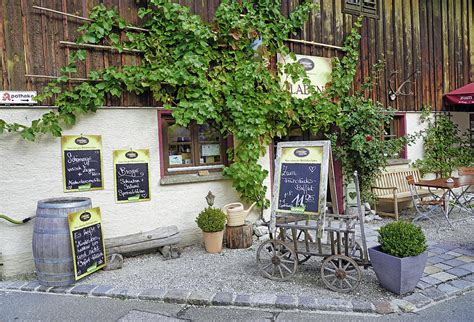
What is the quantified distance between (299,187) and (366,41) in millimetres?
5380

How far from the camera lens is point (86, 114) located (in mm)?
5215

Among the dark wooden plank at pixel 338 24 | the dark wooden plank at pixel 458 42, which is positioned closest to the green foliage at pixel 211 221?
the dark wooden plank at pixel 338 24

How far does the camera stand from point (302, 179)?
4305mm

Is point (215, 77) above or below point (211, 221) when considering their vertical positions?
above

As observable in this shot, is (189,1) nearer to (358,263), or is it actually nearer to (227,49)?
(227,49)

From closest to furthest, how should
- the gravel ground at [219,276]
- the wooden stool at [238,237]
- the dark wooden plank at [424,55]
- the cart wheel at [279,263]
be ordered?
the gravel ground at [219,276] < the cart wheel at [279,263] < the wooden stool at [238,237] < the dark wooden plank at [424,55]

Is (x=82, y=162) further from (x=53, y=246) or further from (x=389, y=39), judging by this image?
(x=389, y=39)

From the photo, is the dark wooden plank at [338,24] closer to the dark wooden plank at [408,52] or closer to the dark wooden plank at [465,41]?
the dark wooden plank at [408,52]

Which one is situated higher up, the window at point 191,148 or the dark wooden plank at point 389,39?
the dark wooden plank at point 389,39

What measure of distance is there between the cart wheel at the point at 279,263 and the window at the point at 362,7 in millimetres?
5772

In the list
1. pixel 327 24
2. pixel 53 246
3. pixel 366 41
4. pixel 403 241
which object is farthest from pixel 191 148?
pixel 366 41

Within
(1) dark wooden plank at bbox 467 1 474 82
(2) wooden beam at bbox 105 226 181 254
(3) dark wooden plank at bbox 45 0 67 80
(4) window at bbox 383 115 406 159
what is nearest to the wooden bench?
(4) window at bbox 383 115 406 159

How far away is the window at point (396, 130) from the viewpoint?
28.9 ft

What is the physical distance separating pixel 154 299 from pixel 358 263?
2.28m
